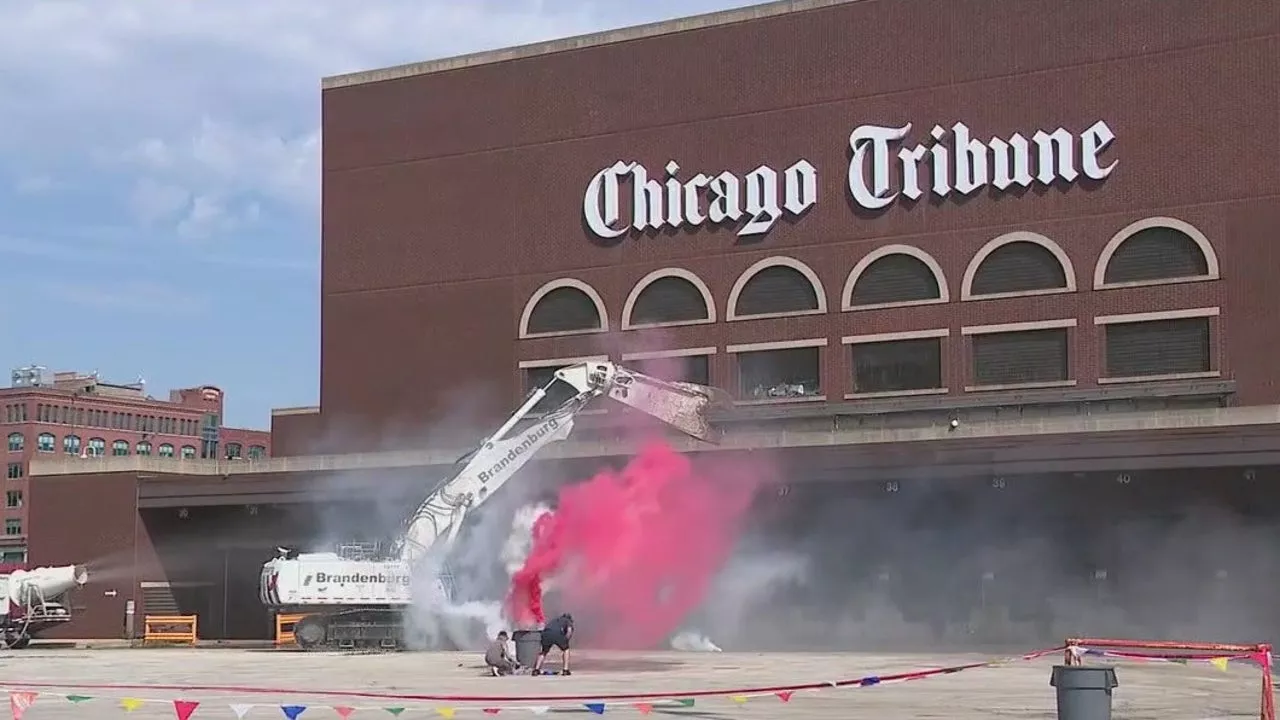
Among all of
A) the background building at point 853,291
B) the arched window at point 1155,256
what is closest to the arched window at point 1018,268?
the background building at point 853,291

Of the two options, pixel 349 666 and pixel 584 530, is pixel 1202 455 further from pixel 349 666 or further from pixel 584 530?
pixel 349 666

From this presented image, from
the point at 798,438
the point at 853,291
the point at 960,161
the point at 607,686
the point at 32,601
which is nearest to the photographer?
the point at 607,686

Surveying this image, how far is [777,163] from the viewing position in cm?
5172

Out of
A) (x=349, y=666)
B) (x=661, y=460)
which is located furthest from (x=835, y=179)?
(x=349, y=666)

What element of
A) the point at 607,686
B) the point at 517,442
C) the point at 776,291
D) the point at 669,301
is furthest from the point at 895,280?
the point at 607,686

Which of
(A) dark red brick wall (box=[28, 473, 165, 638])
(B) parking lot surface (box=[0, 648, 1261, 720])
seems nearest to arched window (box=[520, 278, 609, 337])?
(A) dark red brick wall (box=[28, 473, 165, 638])

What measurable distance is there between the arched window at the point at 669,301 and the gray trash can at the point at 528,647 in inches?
913

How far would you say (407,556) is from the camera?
1592 inches

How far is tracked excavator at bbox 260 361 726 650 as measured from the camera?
131 ft

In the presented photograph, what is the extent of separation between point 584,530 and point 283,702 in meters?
12.2

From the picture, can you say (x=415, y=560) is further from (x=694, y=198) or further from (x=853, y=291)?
(x=694, y=198)

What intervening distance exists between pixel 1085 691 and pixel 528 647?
15.3 m

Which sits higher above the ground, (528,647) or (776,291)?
(776,291)

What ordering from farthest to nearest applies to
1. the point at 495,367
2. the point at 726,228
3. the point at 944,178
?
Answer: the point at 495,367 < the point at 726,228 < the point at 944,178
